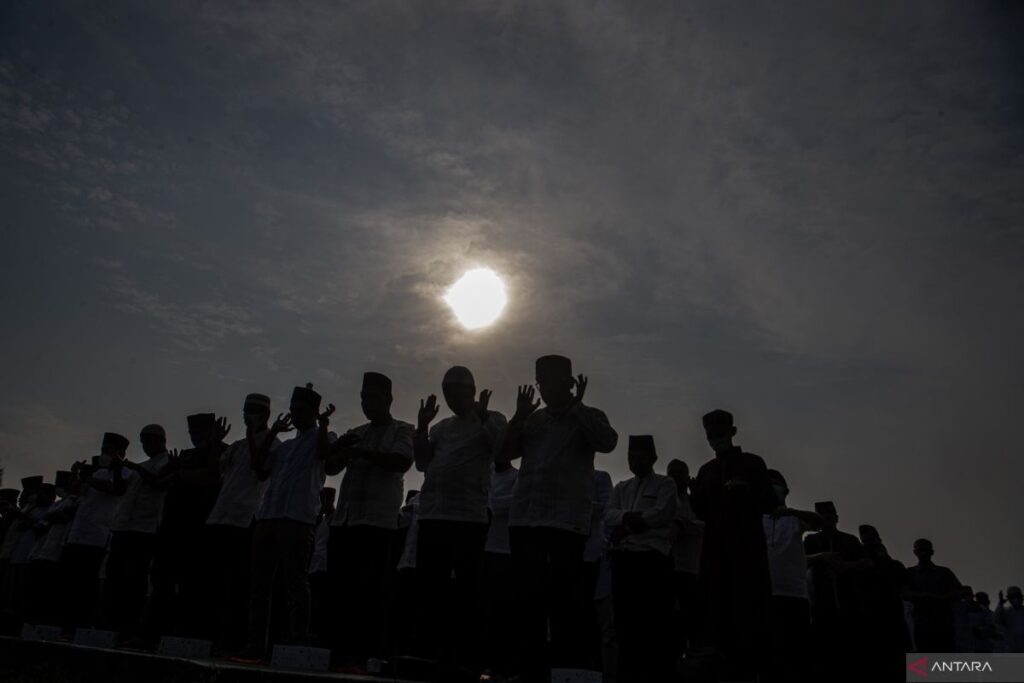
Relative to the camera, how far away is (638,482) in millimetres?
7805

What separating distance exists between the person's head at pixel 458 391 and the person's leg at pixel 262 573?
196cm

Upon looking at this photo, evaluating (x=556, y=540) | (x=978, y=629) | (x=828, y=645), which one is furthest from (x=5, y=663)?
(x=978, y=629)

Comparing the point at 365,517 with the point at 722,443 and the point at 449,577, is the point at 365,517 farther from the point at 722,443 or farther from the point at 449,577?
the point at 722,443

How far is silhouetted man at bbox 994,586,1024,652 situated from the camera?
50.0 ft

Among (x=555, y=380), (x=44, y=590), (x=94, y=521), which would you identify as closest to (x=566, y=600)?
(x=555, y=380)

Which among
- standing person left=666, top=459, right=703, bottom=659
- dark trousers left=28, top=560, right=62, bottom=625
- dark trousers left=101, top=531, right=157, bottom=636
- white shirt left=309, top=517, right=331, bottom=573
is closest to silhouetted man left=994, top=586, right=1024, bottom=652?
standing person left=666, top=459, right=703, bottom=659

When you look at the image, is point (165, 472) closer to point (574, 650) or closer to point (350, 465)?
point (350, 465)

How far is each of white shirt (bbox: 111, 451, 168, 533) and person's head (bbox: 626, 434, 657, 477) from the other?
4.97 metres

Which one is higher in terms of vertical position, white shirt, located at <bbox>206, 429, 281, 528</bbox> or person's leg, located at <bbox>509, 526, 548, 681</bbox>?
white shirt, located at <bbox>206, 429, 281, 528</bbox>

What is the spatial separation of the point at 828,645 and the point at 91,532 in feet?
30.0

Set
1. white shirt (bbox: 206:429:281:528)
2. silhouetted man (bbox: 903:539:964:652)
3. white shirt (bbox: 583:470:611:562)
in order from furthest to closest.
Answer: silhouetted man (bbox: 903:539:964:652) < white shirt (bbox: 583:470:611:562) < white shirt (bbox: 206:429:281:528)

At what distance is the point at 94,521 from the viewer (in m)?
9.34

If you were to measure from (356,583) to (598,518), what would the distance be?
11.7 feet

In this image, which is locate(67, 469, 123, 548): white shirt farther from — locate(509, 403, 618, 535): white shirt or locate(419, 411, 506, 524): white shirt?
locate(509, 403, 618, 535): white shirt
